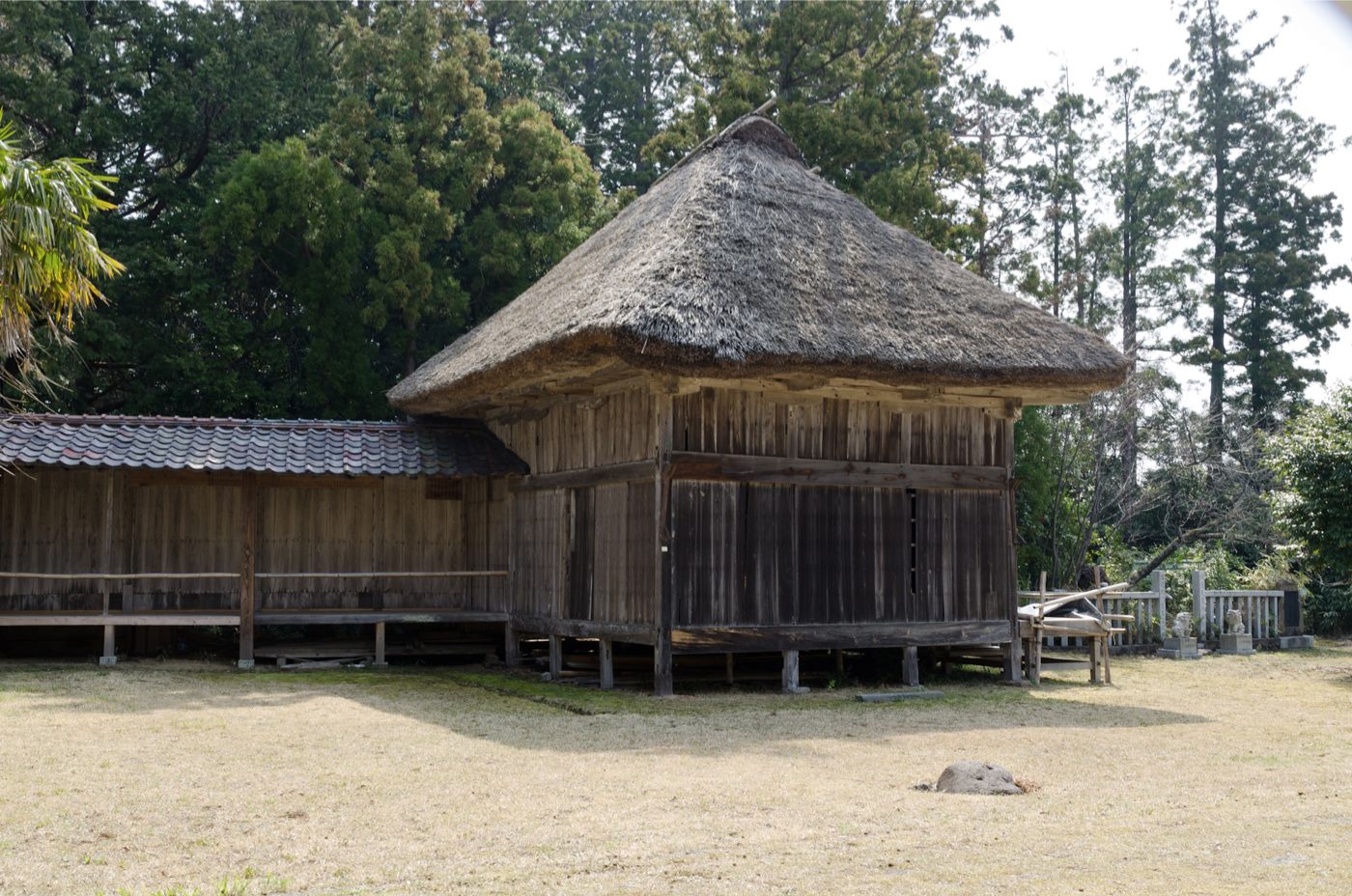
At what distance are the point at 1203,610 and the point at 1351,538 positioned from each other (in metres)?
3.25

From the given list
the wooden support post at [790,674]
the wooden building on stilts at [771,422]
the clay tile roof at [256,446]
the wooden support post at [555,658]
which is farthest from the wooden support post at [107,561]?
the wooden support post at [790,674]

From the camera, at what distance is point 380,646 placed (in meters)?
16.0

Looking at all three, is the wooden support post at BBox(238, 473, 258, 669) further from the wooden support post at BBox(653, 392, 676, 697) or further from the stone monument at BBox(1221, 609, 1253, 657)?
the stone monument at BBox(1221, 609, 1253, 657)

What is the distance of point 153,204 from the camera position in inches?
949

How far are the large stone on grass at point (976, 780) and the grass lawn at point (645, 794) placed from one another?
0.18 metres

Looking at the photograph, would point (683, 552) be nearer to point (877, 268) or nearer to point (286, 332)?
point (877, 268)

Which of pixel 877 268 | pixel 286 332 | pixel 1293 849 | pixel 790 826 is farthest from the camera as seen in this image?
pixel 286 332

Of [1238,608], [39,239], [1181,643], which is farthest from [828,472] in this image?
[1238,608]

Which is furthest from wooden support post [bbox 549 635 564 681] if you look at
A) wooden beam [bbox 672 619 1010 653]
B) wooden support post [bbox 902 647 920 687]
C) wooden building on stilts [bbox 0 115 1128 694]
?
wooden support post [bbox 902 647 920 687]

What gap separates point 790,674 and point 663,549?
2.09m

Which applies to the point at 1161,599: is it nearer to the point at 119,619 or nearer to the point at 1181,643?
the point at 1181,643

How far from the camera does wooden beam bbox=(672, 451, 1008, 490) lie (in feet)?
42.7

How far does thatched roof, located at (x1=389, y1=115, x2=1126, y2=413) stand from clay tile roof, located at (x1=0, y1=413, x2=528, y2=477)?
0.81 m

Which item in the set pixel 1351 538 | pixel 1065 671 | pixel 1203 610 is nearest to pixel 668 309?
pixel 1065 671
